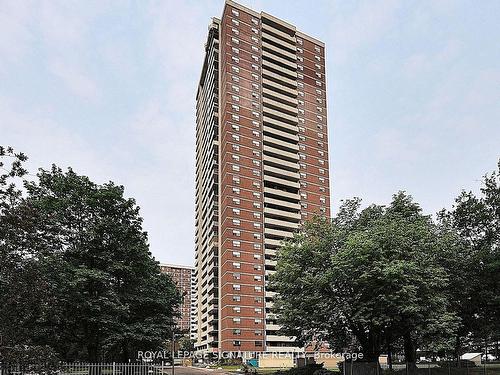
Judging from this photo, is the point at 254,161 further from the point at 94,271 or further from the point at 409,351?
the point at 94,271

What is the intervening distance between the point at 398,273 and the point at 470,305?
42.4ft

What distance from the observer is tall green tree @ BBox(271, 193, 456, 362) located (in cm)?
2983

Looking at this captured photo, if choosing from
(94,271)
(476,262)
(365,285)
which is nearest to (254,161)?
(476,262)

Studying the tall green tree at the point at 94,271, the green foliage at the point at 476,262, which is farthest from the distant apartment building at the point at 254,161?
the tall green tree at the point at 94,271

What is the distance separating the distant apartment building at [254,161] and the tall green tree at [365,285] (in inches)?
2069

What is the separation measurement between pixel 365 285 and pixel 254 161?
68004 mm

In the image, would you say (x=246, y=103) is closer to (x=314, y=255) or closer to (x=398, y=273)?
(x=314, y=255)

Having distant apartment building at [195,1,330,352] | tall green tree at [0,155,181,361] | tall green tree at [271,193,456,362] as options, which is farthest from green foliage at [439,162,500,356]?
distant apartment building at [195,1,330,352]

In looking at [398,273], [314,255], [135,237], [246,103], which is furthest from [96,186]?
[246,103]

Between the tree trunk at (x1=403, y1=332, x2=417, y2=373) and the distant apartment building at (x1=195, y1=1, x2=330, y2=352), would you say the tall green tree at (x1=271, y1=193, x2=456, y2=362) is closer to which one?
the tree trunk at (x1=403, y1=332, x2=417, y2=373)

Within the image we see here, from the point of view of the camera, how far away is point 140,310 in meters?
36.0

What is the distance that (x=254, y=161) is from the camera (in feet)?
320

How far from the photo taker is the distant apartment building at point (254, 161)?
90.2m

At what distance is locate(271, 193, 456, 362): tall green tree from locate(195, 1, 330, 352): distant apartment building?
172 ft
